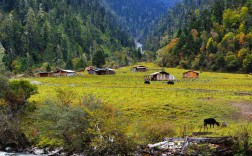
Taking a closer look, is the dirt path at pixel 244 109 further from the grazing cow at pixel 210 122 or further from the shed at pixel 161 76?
the shed at pixel 161 76

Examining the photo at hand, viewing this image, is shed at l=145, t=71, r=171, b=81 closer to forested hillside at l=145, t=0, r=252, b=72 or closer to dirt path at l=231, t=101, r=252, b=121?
forested hillside at l=145, t=0, r=252, b=72

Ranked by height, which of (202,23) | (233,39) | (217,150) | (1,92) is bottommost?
(217,150)

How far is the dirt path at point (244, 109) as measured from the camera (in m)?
51.1

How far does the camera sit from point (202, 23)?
196 m

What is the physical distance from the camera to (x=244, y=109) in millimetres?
55938

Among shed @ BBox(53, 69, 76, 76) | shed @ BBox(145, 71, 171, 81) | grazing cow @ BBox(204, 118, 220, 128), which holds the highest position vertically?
shed @ BBox(53, 69, 76, 76)

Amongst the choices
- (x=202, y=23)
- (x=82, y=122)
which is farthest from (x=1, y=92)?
(x=202, y=23)

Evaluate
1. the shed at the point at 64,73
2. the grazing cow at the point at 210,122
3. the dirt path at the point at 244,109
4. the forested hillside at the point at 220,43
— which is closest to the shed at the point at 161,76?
the shed at the point at 64,73

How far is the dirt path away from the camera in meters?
51.1

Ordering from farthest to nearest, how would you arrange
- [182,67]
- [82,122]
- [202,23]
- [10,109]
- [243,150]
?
[202,23] → [182,67] → [10,109] → [82,122] → [243,150]

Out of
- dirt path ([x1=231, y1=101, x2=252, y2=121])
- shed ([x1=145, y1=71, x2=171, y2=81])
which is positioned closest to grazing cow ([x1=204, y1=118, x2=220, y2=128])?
dirt path ([x1=231, y1=101, x2=252, y2=121])

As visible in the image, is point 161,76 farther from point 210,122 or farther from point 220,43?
point 210,122

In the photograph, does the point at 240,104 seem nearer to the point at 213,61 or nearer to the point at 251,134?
the point at 251,134

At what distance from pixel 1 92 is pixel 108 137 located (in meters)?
22.8
